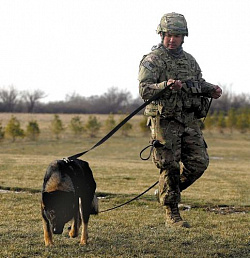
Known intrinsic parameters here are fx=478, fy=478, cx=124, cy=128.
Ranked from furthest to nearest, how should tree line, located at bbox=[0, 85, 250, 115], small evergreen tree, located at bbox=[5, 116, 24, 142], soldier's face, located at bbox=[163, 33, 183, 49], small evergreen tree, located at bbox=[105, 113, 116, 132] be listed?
tree line, located at bbox=[0, 85, 250, 115] < small evergreen tree, located at bbox=[105, 113, 116, 132] < small evergreen tree, located at bbox=[5, 116, 24, 142] < soldier's face, located at bbox=[163, 33, 183, 49]

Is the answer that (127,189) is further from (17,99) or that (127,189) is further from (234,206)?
(17,99)

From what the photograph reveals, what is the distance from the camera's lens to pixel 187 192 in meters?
10.2

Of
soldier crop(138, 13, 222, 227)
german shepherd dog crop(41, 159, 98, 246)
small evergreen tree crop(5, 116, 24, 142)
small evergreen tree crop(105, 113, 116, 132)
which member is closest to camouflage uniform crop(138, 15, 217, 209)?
soldier crop(138, 13, 222, 227)

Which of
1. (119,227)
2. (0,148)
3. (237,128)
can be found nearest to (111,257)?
(119,227)

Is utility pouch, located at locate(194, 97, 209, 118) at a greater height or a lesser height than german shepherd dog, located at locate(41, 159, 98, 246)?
greater

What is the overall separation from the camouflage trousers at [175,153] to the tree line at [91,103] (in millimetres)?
71938

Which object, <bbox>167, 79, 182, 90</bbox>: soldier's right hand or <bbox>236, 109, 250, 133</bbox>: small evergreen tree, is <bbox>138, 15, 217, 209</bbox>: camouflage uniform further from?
<bbox>236, 109, 250, 133</bbox>: small evergreen tree

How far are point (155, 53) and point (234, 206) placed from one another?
3.62m

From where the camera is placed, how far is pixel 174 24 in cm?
561

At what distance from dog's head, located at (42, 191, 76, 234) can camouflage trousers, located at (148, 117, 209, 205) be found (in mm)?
1579

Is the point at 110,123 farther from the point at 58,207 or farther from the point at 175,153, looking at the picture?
the point at 58,207

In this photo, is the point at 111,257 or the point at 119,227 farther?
the point at 119,227

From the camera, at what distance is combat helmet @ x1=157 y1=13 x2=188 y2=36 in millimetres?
5617

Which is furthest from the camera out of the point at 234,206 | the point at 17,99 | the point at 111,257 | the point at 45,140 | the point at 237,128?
the point at 17,99
